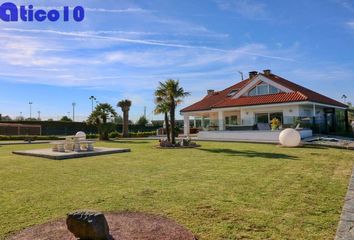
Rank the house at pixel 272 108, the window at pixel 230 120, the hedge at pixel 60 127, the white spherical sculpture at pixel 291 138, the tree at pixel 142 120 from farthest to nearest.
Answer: the tree at pixel 142 120
the hedge at pixel 60 127
the window at pixel 230 120
the house at pixel 272 108
the white spherical sculpture at pixel 291 138

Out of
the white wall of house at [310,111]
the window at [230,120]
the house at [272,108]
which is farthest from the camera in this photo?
the window at [230,120]

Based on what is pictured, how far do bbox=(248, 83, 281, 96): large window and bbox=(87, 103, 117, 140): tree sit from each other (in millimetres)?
15997

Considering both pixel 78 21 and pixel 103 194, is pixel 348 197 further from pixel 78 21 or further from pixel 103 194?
pixel 78 21

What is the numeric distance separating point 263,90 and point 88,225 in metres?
33.4

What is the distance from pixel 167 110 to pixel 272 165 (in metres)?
13.9

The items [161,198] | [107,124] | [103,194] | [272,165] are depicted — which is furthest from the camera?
[107,124]

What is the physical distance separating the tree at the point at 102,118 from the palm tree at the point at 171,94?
13.1 metres

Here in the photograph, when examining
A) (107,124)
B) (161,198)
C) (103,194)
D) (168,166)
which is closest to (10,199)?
(103,194)

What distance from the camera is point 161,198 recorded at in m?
7.20

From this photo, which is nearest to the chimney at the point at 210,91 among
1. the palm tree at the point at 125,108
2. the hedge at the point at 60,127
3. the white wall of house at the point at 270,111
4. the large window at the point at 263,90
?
the large window at the point at 263,90

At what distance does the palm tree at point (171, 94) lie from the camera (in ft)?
81.1

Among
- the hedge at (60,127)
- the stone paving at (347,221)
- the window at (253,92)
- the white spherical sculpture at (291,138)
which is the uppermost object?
the window at (253,92)

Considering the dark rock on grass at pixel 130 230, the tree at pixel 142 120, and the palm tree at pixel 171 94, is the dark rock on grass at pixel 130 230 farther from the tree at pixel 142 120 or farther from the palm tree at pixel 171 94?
the tree at pixel 142 120

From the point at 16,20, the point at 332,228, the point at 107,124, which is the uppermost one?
the point at 16,20
